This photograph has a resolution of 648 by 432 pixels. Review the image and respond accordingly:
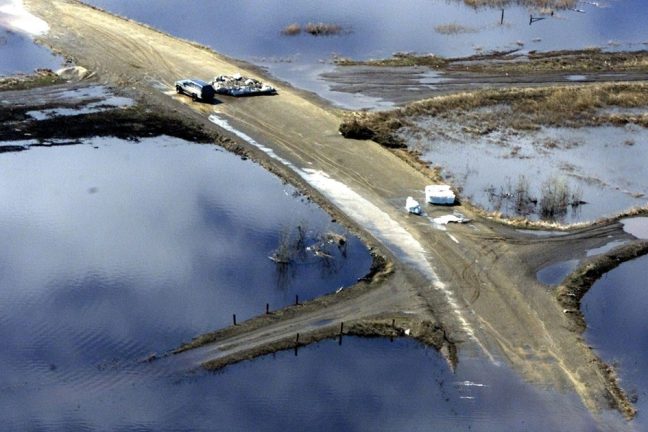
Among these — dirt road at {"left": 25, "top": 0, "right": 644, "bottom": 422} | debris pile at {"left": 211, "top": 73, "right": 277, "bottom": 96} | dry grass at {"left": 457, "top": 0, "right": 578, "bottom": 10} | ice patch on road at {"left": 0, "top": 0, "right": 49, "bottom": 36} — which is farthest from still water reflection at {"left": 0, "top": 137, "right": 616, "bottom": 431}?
dry grass at {"left": 457, "top": 0, "right": 578, "bottom": 10}

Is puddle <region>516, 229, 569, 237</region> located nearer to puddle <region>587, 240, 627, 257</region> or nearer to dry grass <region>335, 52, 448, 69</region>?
puddle <region>587, 240, 627, 257</region>

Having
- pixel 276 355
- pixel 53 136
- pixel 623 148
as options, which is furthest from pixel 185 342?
pixel 623 148

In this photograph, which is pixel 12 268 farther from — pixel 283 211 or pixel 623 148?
pixel 623 148

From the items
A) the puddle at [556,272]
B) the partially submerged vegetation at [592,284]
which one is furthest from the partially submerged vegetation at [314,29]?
the puddle at [556,272]

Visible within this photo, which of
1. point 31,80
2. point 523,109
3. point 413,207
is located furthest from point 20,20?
point 413,207

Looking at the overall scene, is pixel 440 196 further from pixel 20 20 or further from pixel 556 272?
pixel 20 20

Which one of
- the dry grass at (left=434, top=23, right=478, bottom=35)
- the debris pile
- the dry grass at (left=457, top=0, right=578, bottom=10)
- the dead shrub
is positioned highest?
the dry grass at (left=457, top=0, right=578, bottom=10)
